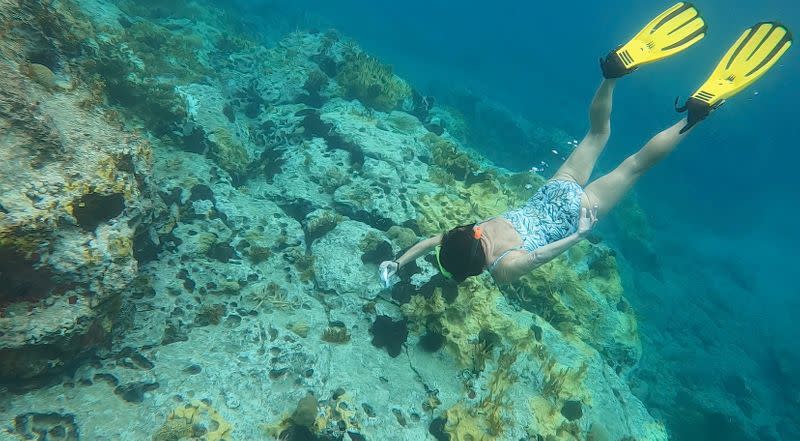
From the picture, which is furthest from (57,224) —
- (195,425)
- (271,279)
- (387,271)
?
(387,271)

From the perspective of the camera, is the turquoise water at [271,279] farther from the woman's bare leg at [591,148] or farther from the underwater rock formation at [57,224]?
the woman's bare leg at [591,148]

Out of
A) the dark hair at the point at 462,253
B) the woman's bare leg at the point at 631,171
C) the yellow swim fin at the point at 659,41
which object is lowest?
the dark hair at the point at 462,253

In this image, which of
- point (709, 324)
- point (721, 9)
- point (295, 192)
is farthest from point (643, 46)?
point (721, 9)

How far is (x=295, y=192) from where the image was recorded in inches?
303

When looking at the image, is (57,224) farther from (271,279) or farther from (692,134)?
(692,134)

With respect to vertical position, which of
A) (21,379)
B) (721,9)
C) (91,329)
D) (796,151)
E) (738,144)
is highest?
(721,9)

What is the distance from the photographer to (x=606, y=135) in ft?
19.5

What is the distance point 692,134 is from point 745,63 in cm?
4868

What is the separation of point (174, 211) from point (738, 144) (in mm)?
68307

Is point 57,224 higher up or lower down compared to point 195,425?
higher up

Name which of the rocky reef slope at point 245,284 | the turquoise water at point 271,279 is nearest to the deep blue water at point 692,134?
the turquoise water at point 271,279

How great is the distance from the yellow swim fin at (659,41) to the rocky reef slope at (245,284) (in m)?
3.51

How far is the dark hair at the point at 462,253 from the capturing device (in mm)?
4031

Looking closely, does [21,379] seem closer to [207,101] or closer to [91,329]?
[91,329]
